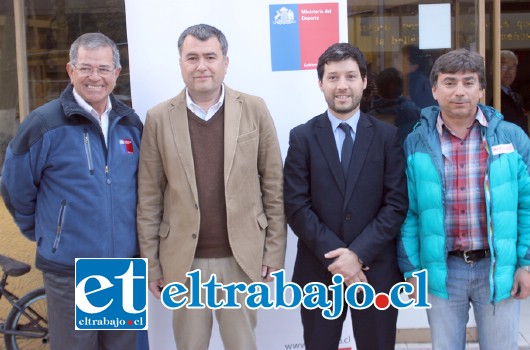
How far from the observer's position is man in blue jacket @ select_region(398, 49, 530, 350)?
112 inches

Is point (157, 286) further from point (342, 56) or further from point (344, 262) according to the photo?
point (342, 56)

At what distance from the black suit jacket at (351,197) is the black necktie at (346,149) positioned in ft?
0.10

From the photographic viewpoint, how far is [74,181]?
9.94ft

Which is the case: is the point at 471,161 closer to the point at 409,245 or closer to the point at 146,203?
the point at 409,245

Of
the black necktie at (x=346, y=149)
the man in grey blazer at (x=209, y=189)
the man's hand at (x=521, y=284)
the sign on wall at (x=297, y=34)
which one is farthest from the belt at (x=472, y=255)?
the sign on wall at (x=297, y=34)

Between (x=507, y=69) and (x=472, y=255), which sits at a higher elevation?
(x=507, y=69)

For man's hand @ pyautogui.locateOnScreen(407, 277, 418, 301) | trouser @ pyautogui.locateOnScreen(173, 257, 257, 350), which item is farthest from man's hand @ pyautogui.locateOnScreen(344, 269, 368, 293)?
trouser @ pyautogui.locateOnScreen(173, 257, 257, 350)

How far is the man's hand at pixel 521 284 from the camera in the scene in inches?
114

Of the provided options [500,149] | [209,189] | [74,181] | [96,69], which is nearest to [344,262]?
[209,189]

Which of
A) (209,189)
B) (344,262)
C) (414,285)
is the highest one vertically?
(209,189)

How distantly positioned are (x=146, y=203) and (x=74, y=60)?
801 mm

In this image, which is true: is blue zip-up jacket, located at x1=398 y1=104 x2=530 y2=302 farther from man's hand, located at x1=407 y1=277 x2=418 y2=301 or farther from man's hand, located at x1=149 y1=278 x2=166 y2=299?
man's hand, located at x1=149 y1=278 x2=166 y2=299

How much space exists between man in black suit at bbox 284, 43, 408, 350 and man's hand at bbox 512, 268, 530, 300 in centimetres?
54

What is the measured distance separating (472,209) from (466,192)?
83 millimetres
